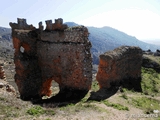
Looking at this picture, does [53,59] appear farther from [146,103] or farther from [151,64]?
[151,64]

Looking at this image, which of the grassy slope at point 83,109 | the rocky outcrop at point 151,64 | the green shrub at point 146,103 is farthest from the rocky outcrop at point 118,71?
the rocky outcrop at point 151,64

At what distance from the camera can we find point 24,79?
21125 millimetres

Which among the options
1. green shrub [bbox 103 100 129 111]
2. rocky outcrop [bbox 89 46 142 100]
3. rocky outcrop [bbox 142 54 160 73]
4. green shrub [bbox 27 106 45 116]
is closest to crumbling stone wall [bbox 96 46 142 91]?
rocky outcrop [bbox 89 46 142 100]

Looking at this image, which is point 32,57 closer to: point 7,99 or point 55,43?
point 55,43

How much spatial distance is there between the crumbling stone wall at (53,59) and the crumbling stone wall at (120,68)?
2.87 metres

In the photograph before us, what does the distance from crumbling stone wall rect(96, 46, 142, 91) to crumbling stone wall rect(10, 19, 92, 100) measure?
287cm

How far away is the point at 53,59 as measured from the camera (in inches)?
802

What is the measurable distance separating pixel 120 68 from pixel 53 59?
286 inches

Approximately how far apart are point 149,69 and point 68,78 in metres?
16.6

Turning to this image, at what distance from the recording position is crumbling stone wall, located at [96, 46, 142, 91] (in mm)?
21219

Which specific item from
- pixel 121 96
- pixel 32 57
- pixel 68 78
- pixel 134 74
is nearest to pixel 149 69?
pixel 134 74

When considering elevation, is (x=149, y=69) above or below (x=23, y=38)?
below

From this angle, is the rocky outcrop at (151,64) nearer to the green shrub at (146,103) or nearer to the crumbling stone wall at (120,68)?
the crumbling stone wall at (120,68)

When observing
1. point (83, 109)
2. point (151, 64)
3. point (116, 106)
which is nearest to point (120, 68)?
point (116, 106)
